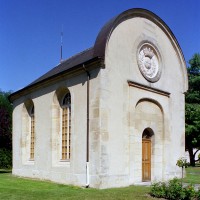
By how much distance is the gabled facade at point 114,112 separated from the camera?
43.4 ft

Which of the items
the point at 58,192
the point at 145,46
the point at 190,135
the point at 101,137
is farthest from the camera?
the point at 190,135

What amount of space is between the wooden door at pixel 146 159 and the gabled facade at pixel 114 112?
0.15 ft

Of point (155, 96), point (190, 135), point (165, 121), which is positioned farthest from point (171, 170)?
point (190, 135)

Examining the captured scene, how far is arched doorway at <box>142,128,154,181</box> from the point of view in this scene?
15422 millimetres

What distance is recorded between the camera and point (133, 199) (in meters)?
10.2

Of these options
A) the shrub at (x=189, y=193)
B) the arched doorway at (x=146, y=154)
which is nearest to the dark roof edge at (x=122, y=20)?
the arched doorway at (x=146, y=154)

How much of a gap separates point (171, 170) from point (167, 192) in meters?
6.62

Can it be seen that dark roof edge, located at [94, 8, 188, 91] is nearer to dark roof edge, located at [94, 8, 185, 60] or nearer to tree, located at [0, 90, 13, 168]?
dark roof edge, located at [94, 8, 185, 60]

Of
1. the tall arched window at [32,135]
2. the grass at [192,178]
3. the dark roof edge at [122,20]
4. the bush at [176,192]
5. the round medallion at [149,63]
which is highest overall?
the dark roof edge at [122,20]

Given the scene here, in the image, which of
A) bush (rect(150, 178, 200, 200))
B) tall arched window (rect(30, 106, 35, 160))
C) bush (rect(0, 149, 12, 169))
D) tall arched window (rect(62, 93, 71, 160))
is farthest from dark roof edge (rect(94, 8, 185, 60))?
bush (rect(0, 149, 12, 169))

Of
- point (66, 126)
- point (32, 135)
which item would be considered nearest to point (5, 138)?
point (32, 135)

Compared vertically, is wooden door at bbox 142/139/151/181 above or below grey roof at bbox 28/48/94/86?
below

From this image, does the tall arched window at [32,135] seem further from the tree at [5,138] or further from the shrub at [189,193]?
the shrub at [189,193]

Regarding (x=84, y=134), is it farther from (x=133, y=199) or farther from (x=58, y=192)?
(x=133, y=199)
